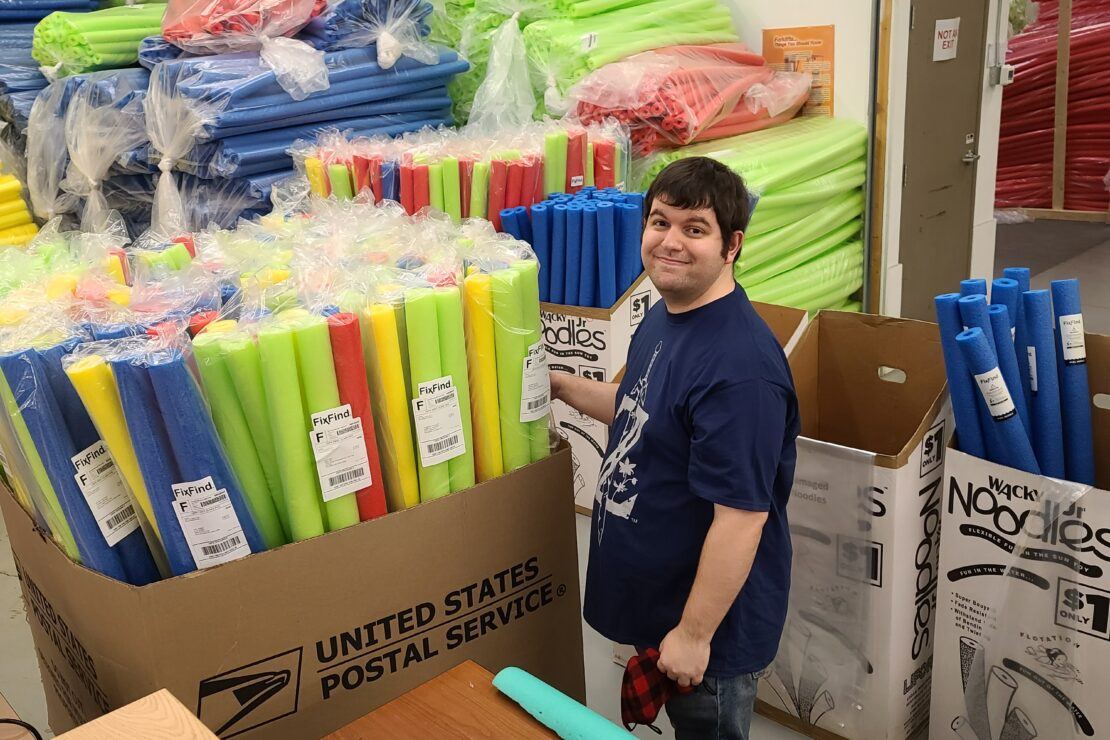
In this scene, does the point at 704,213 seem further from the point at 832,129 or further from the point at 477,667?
the point at 832,129

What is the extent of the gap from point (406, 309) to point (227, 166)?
2.00 metres

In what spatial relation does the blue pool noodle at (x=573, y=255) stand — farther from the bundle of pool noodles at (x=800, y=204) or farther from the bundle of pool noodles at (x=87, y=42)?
the bundle of pool noodles at (x=87, y=42)

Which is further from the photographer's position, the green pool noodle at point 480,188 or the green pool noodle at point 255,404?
the green pool noodle at point 480,188

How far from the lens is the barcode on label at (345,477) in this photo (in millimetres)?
1216

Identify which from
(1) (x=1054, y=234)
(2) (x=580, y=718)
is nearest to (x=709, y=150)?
(2) (x=580, y=718)

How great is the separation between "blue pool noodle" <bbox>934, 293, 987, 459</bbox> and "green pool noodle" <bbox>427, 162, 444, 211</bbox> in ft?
4.58

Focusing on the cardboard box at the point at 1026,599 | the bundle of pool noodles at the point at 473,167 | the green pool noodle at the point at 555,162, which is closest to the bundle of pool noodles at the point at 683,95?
the bundle of pool noodles at the point at 473,167

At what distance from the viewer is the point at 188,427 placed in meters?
1.13

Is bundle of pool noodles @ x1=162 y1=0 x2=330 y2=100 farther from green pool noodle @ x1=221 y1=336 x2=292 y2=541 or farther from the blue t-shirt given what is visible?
green pool noodle @ x1=221 y1=336 x2=292 y2=541

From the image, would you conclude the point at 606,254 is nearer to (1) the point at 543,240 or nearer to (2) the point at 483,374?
(1) the point at 543,240

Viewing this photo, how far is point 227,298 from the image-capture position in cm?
141

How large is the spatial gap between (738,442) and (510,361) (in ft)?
1.18

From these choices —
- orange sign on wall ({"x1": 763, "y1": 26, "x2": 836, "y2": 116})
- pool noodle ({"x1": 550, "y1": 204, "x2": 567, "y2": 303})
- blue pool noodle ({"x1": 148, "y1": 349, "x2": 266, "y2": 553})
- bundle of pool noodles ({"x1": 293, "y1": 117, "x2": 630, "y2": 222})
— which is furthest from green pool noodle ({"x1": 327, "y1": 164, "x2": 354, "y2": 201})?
orange sign on wall ({"x1": 763, "y1": 26, "x2": 836, "y2": 116})

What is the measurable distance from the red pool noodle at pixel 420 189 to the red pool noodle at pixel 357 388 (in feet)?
4.47
